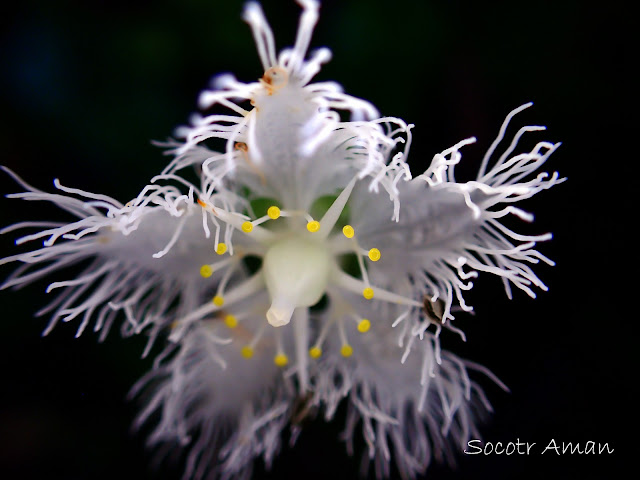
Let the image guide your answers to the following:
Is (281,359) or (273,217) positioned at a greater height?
(273,217)

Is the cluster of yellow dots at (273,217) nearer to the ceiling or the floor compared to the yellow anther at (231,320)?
nearer to the ceiling

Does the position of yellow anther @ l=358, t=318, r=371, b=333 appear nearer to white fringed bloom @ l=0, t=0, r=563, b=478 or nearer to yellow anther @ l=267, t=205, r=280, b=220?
white fringed bloom @ l=0, t=0, r=563, b=478

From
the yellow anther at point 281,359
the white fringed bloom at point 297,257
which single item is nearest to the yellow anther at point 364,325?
the white fringed bloom at point 297,257

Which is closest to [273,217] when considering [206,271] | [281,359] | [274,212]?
[274,212]

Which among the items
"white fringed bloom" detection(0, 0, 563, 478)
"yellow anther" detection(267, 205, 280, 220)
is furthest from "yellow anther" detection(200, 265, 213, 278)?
"yellow anther" detection(267, 205, 280, 220)

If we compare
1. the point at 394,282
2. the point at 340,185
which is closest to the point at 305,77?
the point at 340,185

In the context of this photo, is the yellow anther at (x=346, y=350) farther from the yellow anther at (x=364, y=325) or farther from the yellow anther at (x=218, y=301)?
the yellow anther at (x=218, y=301)

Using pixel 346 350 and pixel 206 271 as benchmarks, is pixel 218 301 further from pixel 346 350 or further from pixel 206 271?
pixel 346 350
